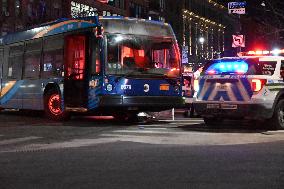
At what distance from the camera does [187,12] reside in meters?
82.8

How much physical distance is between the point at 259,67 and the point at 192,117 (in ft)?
18.9

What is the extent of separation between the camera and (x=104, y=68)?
14711mm

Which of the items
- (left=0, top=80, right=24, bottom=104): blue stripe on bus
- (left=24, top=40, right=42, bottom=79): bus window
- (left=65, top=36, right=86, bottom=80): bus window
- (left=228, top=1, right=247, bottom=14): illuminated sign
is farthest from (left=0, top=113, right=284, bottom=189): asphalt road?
(left=228, top=1, right=247, bottom=14): illuminated sign

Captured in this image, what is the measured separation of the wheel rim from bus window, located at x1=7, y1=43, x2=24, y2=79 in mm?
2433

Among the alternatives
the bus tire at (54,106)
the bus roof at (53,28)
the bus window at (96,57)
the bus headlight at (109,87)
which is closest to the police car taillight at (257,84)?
the bus headlight at (109,87)

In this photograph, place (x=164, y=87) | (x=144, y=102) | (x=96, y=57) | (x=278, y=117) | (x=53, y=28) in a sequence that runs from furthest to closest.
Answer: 1. (x=53, y=28)
2. (x=164, y=87)
3. (x=144, y=102)
4. (x=96, y=57)
5. (x=278, y=117)

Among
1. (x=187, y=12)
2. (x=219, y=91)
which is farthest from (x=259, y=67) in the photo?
(x=187, y=12)

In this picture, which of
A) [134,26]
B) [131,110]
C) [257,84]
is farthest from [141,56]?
[257,84]

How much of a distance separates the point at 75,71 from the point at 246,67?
5.29 meters

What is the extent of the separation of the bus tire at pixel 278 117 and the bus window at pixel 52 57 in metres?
6.72

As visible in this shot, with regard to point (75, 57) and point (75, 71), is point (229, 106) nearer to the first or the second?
point (75, 71)

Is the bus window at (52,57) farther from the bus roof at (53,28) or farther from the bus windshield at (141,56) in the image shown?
the bus windshield at (141,56)

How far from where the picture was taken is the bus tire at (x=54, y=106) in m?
16.5

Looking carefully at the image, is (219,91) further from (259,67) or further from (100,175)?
(100,175)
